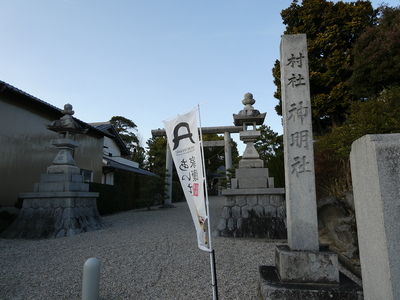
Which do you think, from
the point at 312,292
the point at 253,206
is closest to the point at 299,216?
the point at 312,292

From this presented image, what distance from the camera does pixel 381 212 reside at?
4.32ft

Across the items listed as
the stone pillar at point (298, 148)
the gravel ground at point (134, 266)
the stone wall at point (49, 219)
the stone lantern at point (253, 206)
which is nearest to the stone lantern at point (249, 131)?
the stone lantern at point (253, 206)

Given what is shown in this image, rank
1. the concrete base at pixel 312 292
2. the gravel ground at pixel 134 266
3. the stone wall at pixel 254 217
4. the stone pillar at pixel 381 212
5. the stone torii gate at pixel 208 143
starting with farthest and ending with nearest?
1. the stone torii gate at pixel 208 143
2. the stone wall at pixel 254 217
3. the gravel ground at pixel 134 266
4. the concrete base at pixel 312 292
5. the stone pillar at pixel 381 212

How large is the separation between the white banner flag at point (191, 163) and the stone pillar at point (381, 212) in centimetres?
140

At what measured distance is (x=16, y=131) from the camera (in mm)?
8234

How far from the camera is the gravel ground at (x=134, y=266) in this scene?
9.65 feet

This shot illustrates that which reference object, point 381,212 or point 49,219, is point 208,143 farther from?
point 381,212

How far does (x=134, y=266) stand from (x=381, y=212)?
136 inches

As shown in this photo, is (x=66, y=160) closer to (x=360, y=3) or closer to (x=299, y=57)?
(x=299, y=57)

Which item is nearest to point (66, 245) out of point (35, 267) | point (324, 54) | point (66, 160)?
point (35, 267)

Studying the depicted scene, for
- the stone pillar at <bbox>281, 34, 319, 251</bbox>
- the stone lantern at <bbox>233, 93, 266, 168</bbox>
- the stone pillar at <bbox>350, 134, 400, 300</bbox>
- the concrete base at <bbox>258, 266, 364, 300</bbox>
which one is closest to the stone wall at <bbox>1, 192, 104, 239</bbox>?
the stone lantern at <bbox>233, 93, 266, 168</bbox>

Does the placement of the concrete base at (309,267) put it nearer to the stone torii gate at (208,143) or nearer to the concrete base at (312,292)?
the concrete base at (312,292)

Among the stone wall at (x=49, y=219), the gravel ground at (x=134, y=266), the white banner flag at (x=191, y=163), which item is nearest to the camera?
the white banner flag at (x=191, y=163)

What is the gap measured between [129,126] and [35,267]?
31.1 metres
